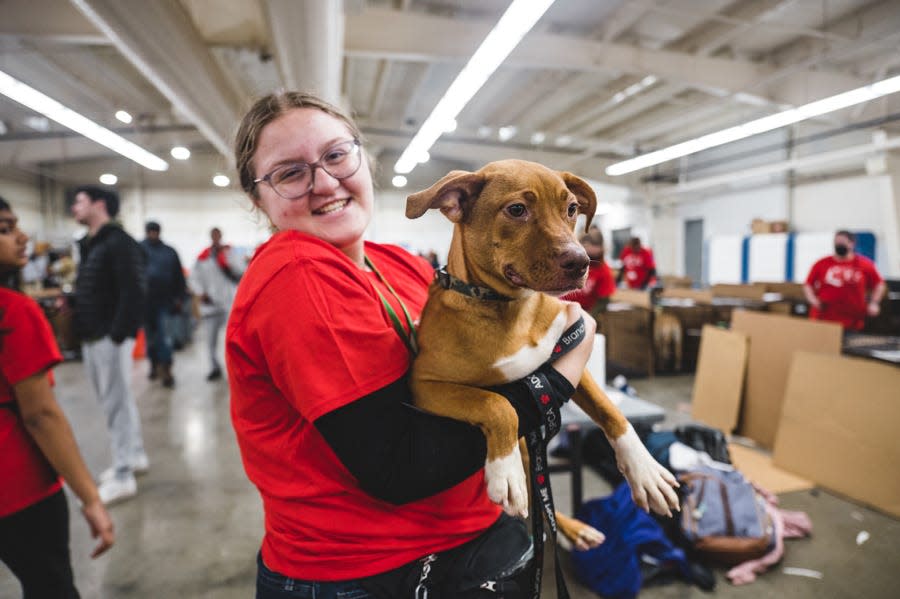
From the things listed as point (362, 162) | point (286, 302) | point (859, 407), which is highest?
point (362, 162)

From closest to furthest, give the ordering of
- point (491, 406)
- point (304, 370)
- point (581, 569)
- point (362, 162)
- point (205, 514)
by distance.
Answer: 1. point (304, 370)
2. point (491, 406)
3. point (362, 162)
4. point (581, 569)
5. point (205, 514)

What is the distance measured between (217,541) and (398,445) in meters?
2.59

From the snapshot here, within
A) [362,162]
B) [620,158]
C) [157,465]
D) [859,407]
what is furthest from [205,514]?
[620,158]

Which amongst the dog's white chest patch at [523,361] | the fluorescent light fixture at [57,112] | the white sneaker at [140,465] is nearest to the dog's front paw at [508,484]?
the dog's white chest patch at [523,361]

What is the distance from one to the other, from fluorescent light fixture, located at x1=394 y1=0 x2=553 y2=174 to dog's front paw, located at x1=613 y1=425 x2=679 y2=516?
290 centimetres

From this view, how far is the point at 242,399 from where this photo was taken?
865 mm

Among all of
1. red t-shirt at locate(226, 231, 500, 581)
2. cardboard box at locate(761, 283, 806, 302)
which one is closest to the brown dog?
red t-shirt at locate(226, 231, 500, 581)

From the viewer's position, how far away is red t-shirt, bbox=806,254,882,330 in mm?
5055

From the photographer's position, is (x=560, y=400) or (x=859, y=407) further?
(x=859, y=407)

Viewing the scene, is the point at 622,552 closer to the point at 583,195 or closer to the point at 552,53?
the point at 583,195

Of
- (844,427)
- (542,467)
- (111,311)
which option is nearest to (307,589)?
(542,467)

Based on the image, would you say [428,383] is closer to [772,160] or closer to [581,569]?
[581,569]

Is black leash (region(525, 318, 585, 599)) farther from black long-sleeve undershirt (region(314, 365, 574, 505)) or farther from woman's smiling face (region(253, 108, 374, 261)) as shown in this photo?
woman's smiling face (region(253, 108, 374, 261))

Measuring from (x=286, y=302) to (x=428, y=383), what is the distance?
31cm
